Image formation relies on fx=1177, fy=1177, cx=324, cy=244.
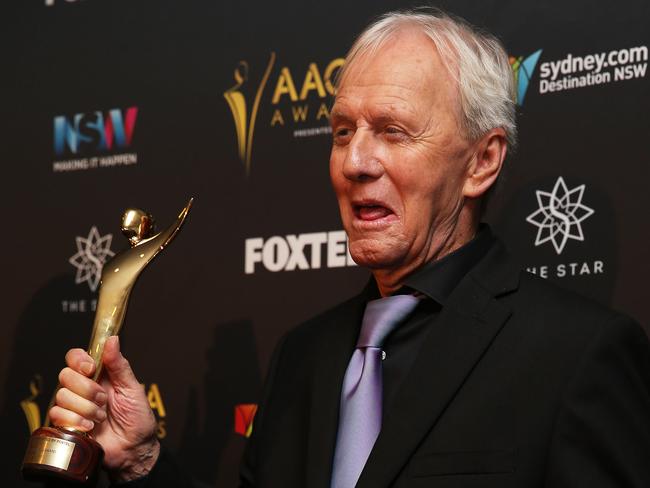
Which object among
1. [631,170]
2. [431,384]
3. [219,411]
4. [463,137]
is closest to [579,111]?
[631,170]

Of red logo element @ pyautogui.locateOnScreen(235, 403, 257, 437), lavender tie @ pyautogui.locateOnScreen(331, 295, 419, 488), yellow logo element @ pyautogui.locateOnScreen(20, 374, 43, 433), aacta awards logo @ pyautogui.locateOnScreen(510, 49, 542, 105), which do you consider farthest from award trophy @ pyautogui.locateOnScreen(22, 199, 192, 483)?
yellow logo element @ pyautogui.locateOnScreen(20, 374, 43, 433)

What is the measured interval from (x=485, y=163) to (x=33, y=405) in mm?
1401

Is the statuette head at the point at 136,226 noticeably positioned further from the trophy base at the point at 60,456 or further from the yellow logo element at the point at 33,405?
the yellow logo element at the point at 33,405

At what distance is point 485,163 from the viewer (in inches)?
80.4

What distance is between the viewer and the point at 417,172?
1974 millimetres

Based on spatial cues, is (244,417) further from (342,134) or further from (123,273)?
(342,134)

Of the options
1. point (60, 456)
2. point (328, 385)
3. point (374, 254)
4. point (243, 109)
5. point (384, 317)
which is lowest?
point (60, 456)

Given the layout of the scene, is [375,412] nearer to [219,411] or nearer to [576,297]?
[576,297]

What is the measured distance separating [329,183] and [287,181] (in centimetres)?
11

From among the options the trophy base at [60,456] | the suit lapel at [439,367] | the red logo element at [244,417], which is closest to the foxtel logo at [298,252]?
the red logo element at [244,417]

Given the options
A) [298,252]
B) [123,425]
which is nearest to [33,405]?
[298,252]

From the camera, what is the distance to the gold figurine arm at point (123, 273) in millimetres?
2027

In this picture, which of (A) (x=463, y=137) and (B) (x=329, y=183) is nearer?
(A) (x=463, y=137)

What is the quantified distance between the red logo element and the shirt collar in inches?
28.1
